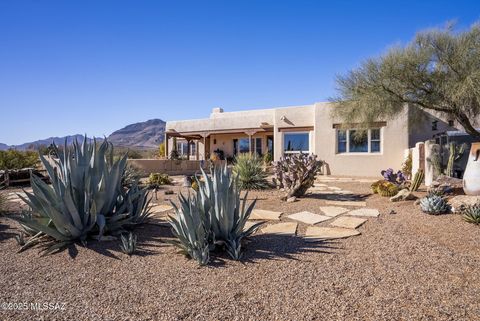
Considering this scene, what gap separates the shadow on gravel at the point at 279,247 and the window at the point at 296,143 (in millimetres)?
12622

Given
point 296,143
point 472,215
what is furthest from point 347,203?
point 296,143

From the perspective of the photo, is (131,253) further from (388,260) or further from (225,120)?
(225,120)

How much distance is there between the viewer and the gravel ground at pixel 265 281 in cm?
257

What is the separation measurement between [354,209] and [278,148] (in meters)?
10.6

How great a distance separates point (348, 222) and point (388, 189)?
10.5 ft

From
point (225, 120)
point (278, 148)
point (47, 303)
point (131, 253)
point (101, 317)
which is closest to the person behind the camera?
point (101, 317)

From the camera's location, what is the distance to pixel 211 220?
390 cm

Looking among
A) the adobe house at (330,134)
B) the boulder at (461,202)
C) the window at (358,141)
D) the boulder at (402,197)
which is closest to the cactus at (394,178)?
the boulder at (402,197)

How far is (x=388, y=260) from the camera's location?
11.8 feet

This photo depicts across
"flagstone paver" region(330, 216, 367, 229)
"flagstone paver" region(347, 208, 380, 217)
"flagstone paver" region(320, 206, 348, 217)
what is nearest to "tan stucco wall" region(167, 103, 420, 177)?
"flagstone paver" region(347, 208, 380, 217)

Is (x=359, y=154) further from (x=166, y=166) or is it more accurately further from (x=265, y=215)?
(x=265, y=215)

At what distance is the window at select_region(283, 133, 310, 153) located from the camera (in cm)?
1673

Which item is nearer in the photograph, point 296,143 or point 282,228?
point 282,228

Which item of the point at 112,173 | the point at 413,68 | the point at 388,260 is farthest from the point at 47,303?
the point at 413,68
